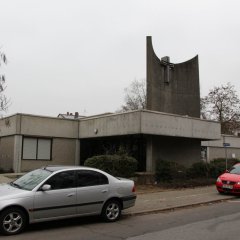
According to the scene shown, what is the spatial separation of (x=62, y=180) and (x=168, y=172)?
11916 mm

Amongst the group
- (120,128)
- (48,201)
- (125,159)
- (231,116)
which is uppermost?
(231,116)

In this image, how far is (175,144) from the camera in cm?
2556

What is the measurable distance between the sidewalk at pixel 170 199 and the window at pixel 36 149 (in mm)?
10788

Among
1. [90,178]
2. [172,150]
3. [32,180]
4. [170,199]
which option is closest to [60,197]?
[32,180]

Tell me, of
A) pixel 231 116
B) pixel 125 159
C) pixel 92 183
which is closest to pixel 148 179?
pixel 125 159

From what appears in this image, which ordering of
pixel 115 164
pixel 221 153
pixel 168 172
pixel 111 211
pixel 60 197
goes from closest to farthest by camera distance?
pixel 60 197
pixel 111 211
pixel 115 164
pixel 168 172
pixel 221 153

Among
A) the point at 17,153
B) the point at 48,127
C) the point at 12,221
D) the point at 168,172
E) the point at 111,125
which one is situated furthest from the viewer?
the point at 48,127

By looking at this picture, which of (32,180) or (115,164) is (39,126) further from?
(32,180)

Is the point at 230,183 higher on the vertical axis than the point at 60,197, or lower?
higher

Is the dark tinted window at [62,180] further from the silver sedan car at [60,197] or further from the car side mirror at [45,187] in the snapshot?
the car side mirror at [45,187]

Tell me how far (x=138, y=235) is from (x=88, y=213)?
5.74 ft

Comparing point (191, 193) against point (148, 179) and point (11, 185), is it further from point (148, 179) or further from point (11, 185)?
point (11, 185)

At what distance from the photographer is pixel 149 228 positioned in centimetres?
1002

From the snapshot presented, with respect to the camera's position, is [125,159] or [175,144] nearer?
[125,159]
